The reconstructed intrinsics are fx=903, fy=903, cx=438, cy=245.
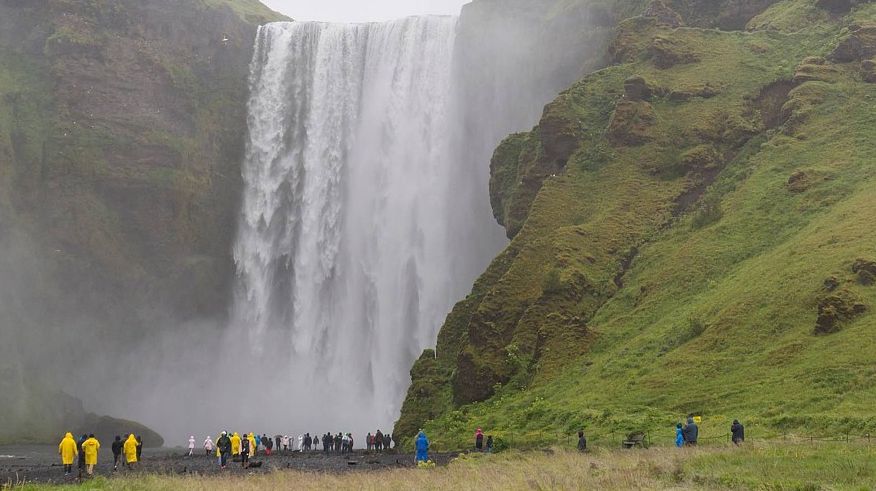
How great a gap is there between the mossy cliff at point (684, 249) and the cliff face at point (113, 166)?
121 ft

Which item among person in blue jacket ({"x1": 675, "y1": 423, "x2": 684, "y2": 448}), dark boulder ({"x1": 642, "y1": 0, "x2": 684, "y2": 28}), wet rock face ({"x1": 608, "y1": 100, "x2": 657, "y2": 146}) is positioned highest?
dark boulder ({"x1": 642, "y1": 0, "x2": 684, "y2": 28})

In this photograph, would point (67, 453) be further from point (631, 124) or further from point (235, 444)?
point (631, 124)

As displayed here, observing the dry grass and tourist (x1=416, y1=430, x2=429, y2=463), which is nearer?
the dry grass

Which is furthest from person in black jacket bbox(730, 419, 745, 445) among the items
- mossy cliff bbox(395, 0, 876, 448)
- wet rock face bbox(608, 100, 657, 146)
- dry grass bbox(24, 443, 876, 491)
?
wet rock face bbox(608, 100, 657, 146)

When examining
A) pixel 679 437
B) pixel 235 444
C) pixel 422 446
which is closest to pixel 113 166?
pixel 235 444

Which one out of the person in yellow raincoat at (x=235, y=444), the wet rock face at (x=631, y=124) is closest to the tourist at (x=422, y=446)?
the person in yellow raincoat at (x=235, y=444)

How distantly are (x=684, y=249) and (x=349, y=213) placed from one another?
135ft

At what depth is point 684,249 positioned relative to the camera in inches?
1778

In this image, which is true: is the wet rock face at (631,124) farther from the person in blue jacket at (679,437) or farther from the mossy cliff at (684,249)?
the person in blue jacket at (679,437)

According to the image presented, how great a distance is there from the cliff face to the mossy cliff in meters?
36.9

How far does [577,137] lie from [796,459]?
121ft

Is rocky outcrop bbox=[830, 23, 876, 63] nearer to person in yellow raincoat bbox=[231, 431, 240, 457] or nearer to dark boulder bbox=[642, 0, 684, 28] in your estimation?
dark boulder bbox=[642, 0, 684, 28]

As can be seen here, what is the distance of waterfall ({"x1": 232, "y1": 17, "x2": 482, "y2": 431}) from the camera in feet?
236

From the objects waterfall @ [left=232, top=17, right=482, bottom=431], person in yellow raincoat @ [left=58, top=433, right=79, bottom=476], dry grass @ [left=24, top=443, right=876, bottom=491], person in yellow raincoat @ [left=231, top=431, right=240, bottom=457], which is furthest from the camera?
waterfall @ [left=232, top=17, right=482, bottom=431]
